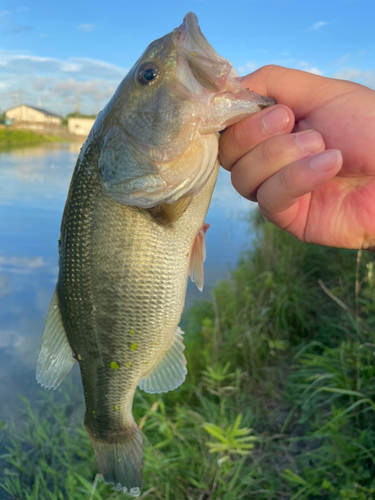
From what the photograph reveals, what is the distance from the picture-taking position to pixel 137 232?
1.50 meters

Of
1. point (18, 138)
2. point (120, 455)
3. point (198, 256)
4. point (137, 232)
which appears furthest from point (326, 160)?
point (18, 138)

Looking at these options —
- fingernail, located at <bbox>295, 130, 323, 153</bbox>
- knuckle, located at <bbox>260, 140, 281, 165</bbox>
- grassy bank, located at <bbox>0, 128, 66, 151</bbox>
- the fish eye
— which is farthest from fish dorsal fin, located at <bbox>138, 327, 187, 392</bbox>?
grassy bank, located at <bbox>0, 128, 66, 151</bbox>

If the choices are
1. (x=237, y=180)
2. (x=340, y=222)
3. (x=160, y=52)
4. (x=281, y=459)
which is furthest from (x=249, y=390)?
(x=160, y=52)

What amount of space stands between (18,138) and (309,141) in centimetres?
2382

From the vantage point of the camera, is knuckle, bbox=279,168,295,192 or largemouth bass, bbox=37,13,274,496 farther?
knuckle, bbox=279,168,295,192

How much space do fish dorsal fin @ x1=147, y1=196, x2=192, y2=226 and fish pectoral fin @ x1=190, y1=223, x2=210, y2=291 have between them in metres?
0.21

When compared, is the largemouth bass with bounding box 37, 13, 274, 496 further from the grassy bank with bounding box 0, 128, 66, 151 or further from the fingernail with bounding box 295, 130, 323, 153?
the grassy bank with bounding box 0, 128, 66, 151

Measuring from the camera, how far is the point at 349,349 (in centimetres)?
341

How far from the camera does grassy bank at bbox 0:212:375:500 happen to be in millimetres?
2721

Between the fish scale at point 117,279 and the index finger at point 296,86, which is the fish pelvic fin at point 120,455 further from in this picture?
the index finger at point 296,86

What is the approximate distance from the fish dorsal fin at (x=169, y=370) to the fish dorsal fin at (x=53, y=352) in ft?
1.40

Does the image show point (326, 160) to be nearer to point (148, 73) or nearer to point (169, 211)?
point (169, 211)

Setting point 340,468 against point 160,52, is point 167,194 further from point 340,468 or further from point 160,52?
point 340,468

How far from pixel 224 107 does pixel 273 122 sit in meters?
0.25
